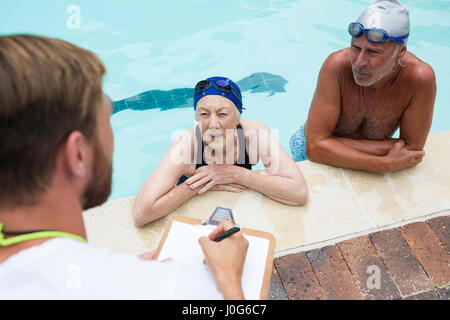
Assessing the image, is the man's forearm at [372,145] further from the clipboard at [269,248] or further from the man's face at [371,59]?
the clipboard at [269,248]

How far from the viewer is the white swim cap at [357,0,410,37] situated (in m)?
2.38

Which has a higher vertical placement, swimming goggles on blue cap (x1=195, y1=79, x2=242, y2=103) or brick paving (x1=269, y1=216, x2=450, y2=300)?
swimming goggles on blue cap (x1=195, y1=79, x2=242, y2=103)

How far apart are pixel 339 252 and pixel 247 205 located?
0.78 m

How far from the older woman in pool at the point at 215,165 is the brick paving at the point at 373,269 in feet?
1.67

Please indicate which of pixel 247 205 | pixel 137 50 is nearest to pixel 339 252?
pixel 247 205

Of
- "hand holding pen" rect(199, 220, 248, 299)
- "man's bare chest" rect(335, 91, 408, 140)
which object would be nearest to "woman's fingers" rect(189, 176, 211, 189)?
"hand holding pen" rect(199, 220, 248, 299)

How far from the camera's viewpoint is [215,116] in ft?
8.96

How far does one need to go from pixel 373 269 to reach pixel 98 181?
1.96 meters

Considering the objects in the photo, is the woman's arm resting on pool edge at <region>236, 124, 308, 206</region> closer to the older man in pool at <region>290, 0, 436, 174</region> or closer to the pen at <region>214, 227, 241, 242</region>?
the older man in pool at <region>290, 0, 436, 174</region>

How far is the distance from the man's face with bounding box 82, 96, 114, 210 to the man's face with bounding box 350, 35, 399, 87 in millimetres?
1951

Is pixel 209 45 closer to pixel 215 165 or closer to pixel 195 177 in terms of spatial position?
pixel 215 165

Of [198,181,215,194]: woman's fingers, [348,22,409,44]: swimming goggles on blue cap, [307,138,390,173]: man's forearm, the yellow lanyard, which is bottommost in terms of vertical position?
[198,181,215,194]: woman's fingers

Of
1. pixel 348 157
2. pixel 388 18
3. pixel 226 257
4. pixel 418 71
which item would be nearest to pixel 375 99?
pixel 418 71
